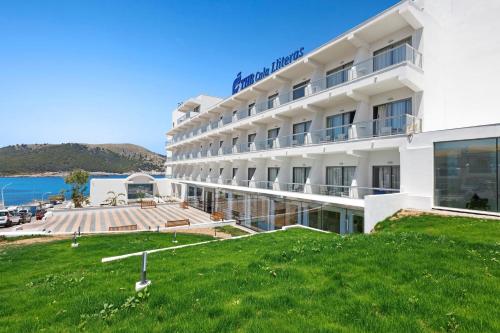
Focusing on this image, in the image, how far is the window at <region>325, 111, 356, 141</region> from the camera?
20383 millimetres

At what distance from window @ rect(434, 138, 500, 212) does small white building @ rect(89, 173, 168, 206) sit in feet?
161

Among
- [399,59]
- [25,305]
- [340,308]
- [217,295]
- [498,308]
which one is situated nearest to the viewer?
[498,308]

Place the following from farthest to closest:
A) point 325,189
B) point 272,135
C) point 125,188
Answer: point 125,188 < point 272,135 < point 325,189

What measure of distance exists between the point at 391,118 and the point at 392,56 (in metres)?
4.22

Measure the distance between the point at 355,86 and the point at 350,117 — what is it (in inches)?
117

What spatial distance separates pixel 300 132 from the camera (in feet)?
86.4

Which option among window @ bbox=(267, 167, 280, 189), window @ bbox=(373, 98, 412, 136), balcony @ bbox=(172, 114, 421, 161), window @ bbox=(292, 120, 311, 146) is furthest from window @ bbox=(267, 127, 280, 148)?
window @ bbox=(373, 98, 412, 136)

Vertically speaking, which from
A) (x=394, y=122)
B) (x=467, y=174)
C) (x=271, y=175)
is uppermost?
(x=394, y=122)

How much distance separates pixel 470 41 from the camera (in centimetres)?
1769

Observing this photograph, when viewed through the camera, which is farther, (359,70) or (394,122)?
(359,70)

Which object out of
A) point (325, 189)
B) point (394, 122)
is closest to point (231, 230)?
point (325, 189)

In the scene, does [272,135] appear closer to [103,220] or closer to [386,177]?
[386,177]

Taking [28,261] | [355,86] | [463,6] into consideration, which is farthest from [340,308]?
[463,6]

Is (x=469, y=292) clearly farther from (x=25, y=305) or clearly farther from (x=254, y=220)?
(x=254, y=220)
